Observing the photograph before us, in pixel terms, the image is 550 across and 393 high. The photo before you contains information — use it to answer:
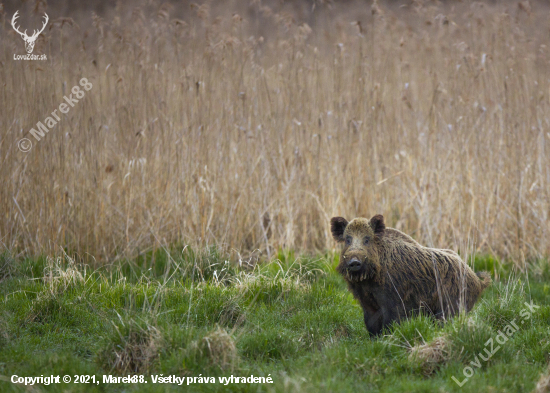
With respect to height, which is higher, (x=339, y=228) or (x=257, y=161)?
(x=257, y=161)

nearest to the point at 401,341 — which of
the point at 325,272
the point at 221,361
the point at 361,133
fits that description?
the point at 221,361

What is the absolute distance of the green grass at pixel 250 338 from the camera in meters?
3.58

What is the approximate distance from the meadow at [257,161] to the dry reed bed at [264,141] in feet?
0.10

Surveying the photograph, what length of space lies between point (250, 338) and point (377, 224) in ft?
4.74

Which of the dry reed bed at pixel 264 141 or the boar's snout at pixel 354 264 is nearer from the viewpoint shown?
the boar's snout at pixel 354 264

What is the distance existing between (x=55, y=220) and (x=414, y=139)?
16.1 feet

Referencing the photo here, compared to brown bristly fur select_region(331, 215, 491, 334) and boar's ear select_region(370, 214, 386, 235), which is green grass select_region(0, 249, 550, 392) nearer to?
brown bristly fur select_region(331, 215, 491, 334)

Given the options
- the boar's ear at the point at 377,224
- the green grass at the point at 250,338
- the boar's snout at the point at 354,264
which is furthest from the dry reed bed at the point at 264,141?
the boar's snout at the point at 354,264

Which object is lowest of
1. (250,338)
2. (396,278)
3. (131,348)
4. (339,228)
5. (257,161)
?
(250,338)

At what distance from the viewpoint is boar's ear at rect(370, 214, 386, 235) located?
4.59 meters

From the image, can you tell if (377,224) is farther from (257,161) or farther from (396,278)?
(257,161)

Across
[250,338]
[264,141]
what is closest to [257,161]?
[264,141]

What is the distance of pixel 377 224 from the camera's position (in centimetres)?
464

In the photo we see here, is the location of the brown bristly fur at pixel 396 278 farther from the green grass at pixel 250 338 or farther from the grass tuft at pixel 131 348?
the grass tuft at pixel 131 348
